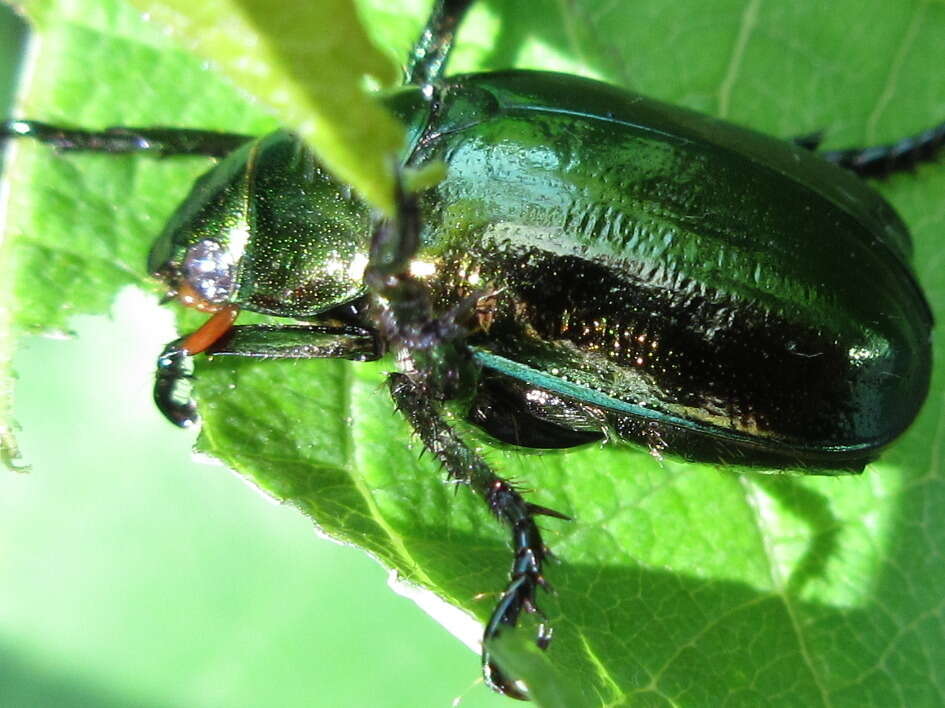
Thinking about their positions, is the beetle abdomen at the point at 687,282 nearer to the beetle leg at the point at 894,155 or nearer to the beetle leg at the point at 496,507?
the beetle leg at the point at 496,507

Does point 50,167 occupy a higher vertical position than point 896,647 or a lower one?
higher

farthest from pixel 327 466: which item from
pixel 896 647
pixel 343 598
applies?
pixel 896 647

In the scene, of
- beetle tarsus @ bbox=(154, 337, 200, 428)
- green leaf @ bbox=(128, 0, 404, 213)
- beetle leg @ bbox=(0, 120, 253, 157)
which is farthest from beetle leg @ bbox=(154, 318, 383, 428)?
green leaf @ bbox=(128, 0, 404, 213)

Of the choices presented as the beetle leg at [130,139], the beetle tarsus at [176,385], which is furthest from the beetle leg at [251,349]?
the beetle leg at [130,139]

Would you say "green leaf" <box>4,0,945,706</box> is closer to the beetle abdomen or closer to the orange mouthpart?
the orange mouthpart

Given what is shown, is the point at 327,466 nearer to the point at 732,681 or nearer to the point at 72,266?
the point at 72,266
